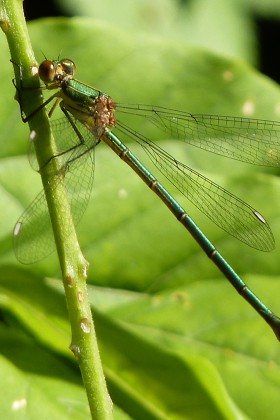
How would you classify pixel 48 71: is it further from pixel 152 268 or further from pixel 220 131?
pixel 220 131

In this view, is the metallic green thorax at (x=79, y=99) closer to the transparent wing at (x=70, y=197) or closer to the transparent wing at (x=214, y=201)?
the transparent wing at (x=70, y=197)

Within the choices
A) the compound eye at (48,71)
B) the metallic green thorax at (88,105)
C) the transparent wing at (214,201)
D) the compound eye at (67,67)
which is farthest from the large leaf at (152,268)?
the compound eye at (48,71)

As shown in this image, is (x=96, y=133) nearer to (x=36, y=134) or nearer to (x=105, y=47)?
(x=105, y=47)

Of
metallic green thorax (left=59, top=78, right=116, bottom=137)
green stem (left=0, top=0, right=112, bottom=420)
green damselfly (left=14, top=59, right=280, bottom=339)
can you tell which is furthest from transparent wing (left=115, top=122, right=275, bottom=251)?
green stem (left=0, top=0, right=112, bottom=420)

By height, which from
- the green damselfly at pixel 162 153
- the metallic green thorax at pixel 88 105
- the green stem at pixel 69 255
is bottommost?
the green stem at pixel 69 255

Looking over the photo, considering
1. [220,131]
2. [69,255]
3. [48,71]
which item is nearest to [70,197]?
[48,71]

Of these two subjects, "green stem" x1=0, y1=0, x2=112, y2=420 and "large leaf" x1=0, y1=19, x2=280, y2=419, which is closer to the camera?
"green stem" x1=0, y1=0, x2=112, y2=420

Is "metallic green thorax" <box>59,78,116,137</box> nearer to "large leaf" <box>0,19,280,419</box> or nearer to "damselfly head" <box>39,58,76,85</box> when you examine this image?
"damselfly head" <box>39,58,76,85</box>
